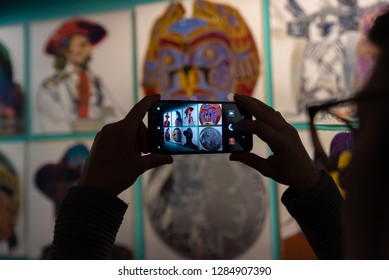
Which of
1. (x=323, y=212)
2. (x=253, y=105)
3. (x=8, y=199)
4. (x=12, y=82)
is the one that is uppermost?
(x=12, y=82)

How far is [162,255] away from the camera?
113cm

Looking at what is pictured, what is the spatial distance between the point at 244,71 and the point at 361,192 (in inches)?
35.7

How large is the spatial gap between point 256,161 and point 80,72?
0.89 m

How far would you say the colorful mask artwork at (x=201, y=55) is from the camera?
43.9 inches

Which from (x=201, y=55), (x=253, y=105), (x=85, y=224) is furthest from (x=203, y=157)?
(x=85, y=224)

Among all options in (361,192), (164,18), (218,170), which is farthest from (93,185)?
(164,18)

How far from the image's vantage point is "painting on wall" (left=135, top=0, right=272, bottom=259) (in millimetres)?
1100

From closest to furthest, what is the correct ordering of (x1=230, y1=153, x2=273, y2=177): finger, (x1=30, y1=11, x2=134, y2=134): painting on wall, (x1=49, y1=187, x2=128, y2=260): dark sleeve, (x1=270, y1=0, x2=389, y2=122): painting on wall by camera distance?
(x1=49, y1=187, x2=128, y2=260): dark sleeve
(x1=230, y1=153, x2=273, y2=177): finger
(x1=270, y1=0, x2=389, y2=122): painting on wall
(x1=30, y1=11, x2=134, y2=134): painting on wall

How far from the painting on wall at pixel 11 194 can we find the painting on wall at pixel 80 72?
0.33 ft

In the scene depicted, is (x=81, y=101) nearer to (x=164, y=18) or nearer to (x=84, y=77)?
(x=84, y=77)

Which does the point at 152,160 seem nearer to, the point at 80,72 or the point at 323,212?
the point at 323,212

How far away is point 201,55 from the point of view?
1139 mm

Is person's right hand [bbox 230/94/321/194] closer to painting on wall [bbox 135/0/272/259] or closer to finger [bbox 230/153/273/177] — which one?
finger [bbox 230/153/273/177]

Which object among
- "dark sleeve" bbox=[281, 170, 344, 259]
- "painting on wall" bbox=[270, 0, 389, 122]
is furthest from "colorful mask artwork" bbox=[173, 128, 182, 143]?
"painting on wall" bbox=[270, 0, 389, 122]
